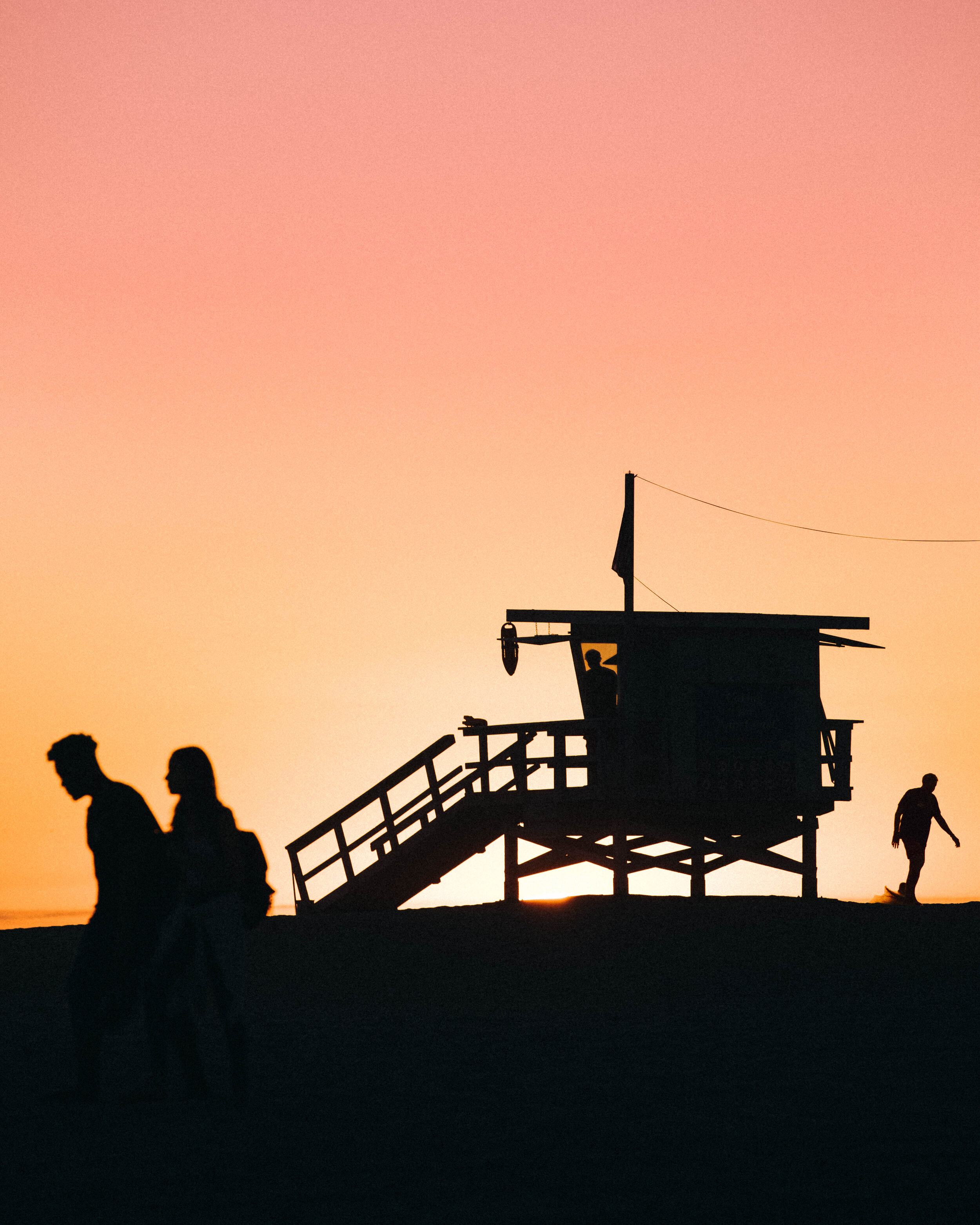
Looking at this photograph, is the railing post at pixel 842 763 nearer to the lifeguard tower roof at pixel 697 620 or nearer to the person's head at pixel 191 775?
the lifeguard tower roof at pixel 697 620

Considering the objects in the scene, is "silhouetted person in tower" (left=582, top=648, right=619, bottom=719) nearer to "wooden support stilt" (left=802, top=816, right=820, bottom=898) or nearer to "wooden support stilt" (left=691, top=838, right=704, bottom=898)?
"wooden support stilt" (left=691, top=838, right=704, bottom=898)

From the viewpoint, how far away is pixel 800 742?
24625 millimetres

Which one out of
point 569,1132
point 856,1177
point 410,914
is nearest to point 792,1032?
point 569,1132

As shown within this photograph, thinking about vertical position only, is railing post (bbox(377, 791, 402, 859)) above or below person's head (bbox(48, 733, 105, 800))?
below

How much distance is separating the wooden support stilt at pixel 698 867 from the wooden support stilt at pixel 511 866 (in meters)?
2.82

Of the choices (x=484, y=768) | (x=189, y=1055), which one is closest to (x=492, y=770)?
(x=484, y=768)

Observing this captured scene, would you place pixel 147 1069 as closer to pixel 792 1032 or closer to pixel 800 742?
pixel 792 1032

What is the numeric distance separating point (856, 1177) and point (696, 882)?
19.0m

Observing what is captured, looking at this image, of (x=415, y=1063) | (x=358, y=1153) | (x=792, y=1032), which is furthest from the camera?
(x=792, y=1032)

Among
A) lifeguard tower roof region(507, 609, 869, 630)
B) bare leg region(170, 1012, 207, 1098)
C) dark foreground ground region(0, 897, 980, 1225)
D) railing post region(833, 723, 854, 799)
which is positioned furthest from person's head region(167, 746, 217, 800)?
railing post region(833, 723, 854, 799)

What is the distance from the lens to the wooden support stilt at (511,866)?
79.5ft

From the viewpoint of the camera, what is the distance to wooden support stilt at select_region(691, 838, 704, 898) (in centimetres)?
2459

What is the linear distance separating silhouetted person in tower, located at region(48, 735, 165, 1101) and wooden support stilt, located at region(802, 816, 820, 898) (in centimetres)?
1803

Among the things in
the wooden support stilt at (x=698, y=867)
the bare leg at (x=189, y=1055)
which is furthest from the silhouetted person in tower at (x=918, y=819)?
the bare leg at (x=189, y=1055)
